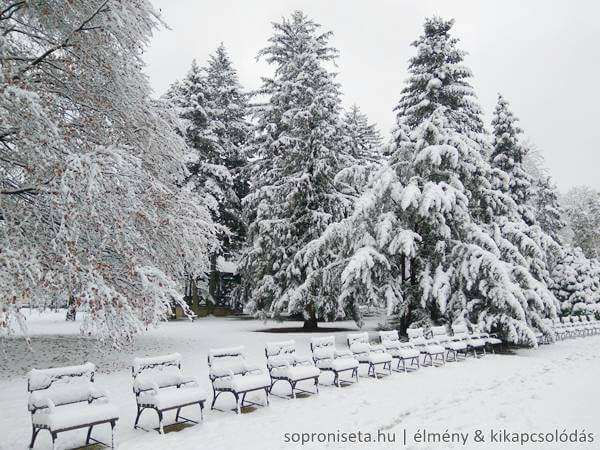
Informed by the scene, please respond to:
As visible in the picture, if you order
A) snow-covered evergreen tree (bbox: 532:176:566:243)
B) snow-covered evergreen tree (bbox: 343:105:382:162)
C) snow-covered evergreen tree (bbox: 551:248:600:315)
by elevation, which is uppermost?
snow-covered evergreen tree (bbox: 343:105:382:162)

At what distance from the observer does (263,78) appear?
2300 cm

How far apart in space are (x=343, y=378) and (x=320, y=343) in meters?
0.94

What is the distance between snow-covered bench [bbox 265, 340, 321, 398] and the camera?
27.8 feet

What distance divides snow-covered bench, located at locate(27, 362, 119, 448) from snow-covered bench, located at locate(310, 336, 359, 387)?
184 inches

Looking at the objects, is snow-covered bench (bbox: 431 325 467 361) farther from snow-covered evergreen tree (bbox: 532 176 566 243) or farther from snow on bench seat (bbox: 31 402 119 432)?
snow-covered evergreen tree (bbox: 532 176 566 243)

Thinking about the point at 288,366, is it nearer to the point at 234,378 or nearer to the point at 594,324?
the point at 234,378

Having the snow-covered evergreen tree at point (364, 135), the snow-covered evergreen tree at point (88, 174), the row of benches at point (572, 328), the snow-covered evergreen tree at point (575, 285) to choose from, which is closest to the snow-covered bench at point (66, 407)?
the snow-covered evergreen tree at point (88, 174)

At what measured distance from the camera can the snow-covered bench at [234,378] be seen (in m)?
7.48

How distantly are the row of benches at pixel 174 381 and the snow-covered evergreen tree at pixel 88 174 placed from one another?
111 centimetres

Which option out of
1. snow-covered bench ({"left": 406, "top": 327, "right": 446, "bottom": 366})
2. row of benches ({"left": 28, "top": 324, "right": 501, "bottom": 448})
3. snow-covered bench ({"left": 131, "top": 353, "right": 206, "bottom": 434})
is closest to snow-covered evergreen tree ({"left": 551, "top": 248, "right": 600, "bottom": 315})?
snow-covered bench ({"left": 406, "top": 327, "right": 446, "bottom": 366})

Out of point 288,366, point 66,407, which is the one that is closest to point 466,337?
point 288,366

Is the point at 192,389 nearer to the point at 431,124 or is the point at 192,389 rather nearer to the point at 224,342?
the point at 224,342

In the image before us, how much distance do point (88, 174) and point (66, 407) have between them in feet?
11.7

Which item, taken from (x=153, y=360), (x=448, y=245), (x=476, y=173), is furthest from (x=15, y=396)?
(x=476, y=173)
